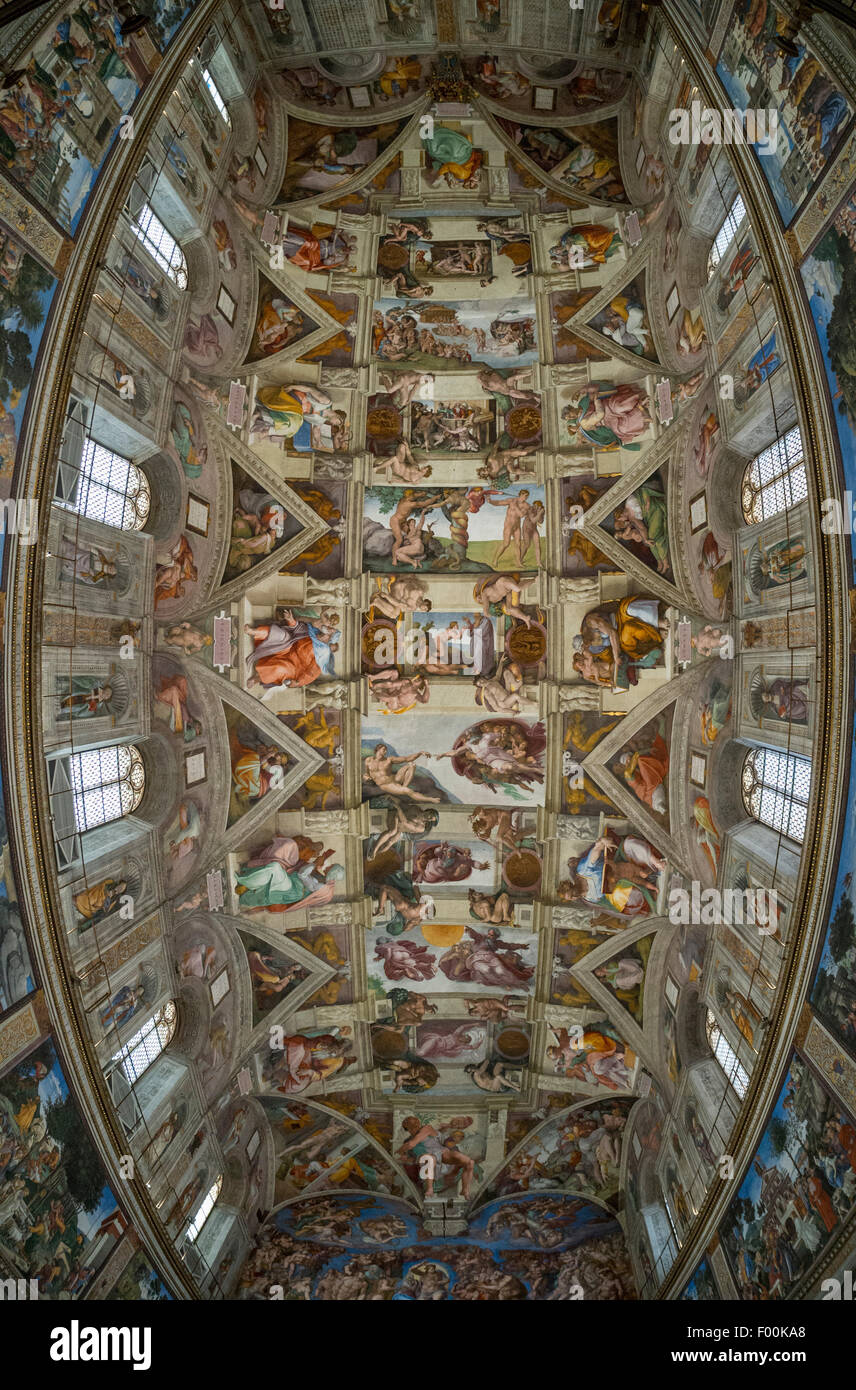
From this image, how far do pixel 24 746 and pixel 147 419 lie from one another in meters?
5.70

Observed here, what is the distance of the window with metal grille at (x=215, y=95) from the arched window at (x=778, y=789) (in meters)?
12.8

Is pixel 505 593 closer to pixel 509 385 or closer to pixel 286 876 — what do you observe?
pixel 509 385

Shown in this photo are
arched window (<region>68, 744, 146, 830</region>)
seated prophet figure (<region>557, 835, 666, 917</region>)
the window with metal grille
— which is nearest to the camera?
arched window (<region>68, 744, 146, 830</region>)

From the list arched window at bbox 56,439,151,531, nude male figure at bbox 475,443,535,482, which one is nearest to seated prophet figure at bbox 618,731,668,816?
nude male figure at bbox 475,443,535,482

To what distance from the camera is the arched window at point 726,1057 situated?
1450 cm

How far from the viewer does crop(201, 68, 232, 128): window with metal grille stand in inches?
557

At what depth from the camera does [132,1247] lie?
559 inches

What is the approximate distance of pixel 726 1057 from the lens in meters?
15.2

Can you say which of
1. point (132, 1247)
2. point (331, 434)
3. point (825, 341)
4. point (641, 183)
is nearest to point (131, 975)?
point (132, 1247)

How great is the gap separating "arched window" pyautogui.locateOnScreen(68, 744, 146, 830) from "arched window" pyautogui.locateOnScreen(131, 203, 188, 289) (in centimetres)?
735

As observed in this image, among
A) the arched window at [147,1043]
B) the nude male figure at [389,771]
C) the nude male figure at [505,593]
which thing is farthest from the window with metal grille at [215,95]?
the arched window at [147,1043]

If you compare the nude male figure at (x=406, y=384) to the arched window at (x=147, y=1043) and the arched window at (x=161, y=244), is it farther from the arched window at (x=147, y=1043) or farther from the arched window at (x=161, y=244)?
the arched window at (x=147, y=1043)

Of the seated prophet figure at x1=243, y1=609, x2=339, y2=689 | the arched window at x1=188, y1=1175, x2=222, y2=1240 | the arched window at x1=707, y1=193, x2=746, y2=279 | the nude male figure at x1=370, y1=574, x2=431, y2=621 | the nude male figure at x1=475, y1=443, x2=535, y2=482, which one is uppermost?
the arched window at x1=707, y1=193, x2=746, y2=279

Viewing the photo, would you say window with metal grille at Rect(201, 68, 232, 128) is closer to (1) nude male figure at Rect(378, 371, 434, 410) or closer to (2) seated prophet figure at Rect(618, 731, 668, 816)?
(1) nude male figure at Rect(378, 371, 434, 410)
